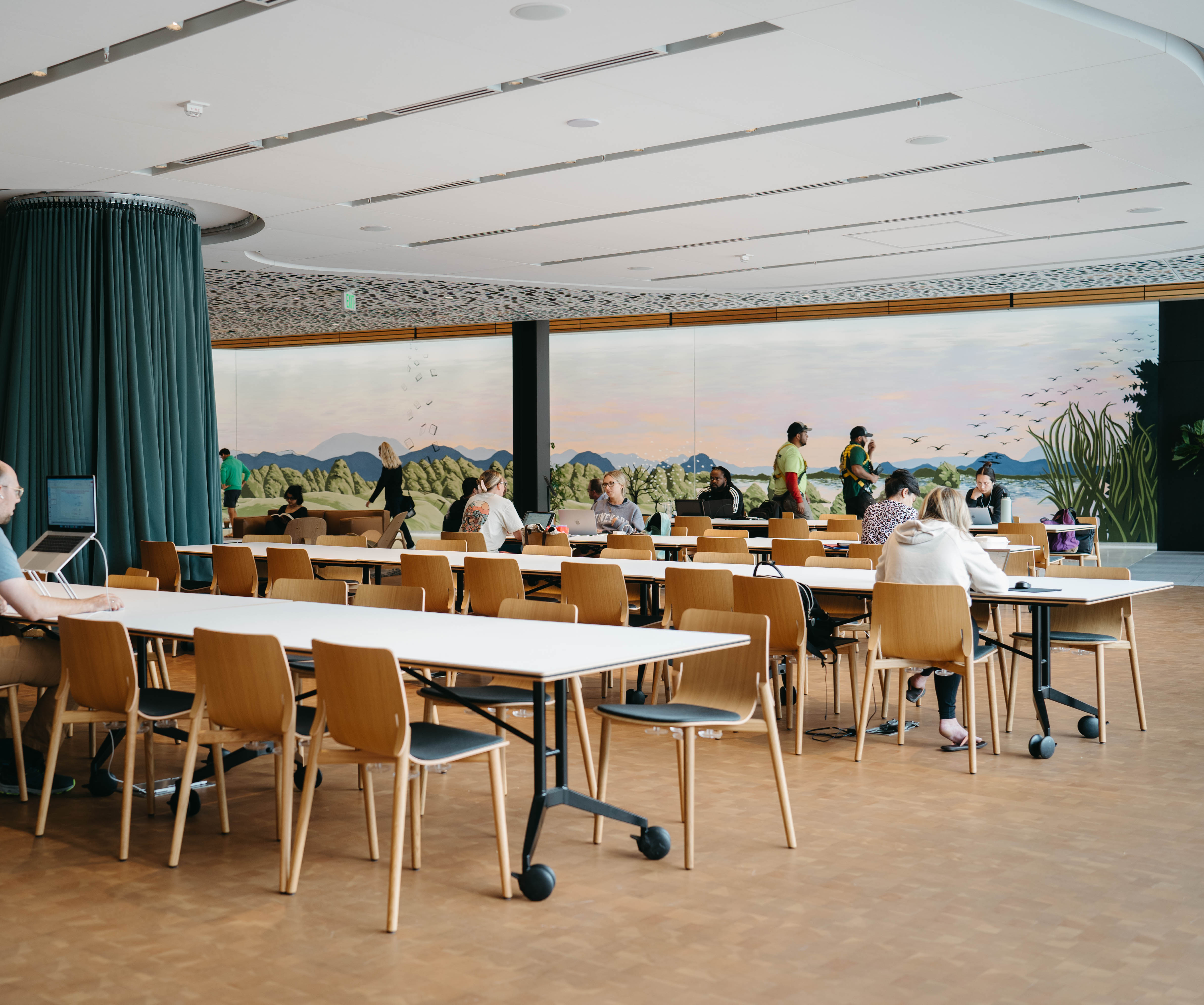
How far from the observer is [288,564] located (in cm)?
749

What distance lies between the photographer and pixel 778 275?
1132cm

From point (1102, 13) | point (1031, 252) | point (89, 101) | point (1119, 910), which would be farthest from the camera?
point (1031, 252)

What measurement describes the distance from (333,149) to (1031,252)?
6315 mm

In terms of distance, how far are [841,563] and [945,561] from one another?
1691mm

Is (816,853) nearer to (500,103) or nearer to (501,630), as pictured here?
(501,630)

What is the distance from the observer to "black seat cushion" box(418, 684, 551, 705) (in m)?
4.12

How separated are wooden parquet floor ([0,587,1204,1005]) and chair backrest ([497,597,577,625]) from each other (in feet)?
2.26

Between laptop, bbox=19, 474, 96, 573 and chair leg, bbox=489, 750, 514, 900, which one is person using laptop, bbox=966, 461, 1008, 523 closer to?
laptop, bbox=19, 474, 96, 573

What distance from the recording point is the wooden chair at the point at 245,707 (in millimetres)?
3596

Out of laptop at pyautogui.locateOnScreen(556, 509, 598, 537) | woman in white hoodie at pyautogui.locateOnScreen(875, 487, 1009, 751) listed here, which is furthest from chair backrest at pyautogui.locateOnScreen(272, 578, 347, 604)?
laptop at pyautogui.locateOnScreen(556, 509, 598, 537)

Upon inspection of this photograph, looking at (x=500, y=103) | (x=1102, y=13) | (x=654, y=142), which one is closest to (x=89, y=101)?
(x=500, y=103)

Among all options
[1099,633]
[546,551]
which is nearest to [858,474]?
[546,551]

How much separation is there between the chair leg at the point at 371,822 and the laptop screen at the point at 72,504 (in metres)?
2.57

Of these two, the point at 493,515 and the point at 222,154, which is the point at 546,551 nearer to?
the point at 493,515
